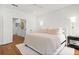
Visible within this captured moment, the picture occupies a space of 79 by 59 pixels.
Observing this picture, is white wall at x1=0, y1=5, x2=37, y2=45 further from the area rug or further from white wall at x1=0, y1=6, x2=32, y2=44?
the area rug

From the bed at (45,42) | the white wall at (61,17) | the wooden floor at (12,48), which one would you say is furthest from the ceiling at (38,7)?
the wooden floor at (12,48)

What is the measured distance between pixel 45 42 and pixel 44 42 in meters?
0.02

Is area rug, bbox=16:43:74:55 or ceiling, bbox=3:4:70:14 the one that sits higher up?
ceiling, bbox=3:4:70:14

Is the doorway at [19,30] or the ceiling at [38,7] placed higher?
the ceiling at [38,7]

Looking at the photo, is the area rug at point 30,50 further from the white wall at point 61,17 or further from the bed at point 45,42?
the white wall at point 61,17

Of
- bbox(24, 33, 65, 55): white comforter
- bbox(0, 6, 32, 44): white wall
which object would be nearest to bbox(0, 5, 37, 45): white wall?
bbox(0, 6, 32, 44): white wall

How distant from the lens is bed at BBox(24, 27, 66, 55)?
162 cm

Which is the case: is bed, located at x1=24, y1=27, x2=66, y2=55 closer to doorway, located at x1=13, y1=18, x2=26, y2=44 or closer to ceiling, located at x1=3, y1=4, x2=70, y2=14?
doorway, located at x1=13, y1=18, x2=26, y2=44

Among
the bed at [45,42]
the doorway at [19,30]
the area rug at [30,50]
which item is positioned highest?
the doorway at [19,30]

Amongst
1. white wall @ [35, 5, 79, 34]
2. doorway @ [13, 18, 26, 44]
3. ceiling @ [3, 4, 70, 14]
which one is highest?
ceiling @ [3, 4, 70, 14]

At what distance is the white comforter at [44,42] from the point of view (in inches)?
63.8

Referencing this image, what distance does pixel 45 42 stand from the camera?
1641 millimetres

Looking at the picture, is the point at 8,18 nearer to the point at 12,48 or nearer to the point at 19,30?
the point at 19,30

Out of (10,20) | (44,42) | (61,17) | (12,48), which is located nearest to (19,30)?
(10,20)
